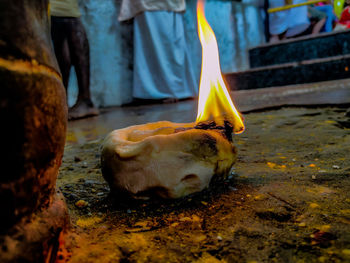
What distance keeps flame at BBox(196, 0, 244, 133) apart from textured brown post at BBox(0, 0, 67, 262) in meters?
0.55

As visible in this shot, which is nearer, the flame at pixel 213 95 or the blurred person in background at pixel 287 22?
the flame at pixel 213 95

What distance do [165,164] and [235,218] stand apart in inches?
9.6

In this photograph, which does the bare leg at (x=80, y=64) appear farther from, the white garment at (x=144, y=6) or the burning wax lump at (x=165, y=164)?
the burning wax lump at (x=165, y=164)

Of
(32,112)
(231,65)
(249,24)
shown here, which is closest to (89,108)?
(32,112)

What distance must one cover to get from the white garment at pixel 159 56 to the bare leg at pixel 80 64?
5.20 ft

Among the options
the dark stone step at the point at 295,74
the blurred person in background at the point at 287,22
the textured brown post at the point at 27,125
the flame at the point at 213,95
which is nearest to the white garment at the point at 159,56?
the dark stone step at the point at 295,74

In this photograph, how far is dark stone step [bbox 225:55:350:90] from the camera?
425 cm

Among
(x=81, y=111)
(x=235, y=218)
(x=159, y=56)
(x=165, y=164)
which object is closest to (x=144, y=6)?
(x=159, y=56)

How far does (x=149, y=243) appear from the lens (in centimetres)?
64

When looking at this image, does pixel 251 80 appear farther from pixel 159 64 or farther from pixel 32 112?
pixel 32 112

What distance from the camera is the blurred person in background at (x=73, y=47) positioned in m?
3.65

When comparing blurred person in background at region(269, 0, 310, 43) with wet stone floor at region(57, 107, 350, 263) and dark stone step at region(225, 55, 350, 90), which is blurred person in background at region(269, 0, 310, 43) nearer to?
dark stone step at region(225, 55, 350, 90)

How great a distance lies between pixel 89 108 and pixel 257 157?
3072 mm

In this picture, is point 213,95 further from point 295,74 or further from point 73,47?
point 295,74
